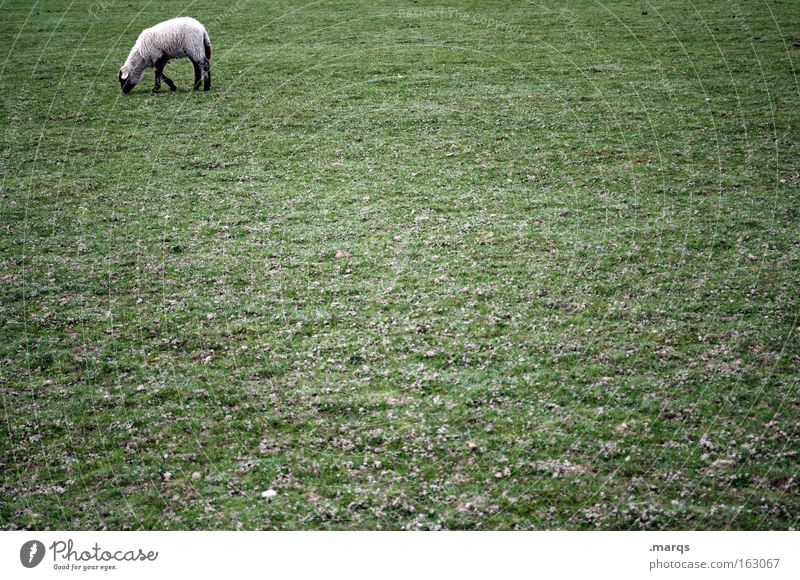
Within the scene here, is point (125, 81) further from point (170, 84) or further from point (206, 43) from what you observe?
point (206, 43)

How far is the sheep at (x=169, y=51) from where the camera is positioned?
76.5ft

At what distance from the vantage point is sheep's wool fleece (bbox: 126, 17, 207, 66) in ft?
76.4

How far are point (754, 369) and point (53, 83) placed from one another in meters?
23.8

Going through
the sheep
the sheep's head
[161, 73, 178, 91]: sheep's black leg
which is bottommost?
[161, 73, 178, 91]: sheep's black leg

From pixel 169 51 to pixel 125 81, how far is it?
1643mm

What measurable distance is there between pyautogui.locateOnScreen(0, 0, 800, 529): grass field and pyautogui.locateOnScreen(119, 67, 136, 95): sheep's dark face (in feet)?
1.52

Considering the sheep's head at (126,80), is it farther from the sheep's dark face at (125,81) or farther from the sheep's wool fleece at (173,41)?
the sheep's wool fleece at (173,41)

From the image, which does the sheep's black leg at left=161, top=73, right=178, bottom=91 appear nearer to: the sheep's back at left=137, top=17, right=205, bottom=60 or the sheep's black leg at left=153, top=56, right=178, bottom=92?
the sheep's black leg at left=153, top=56, right=178, bottom=92
